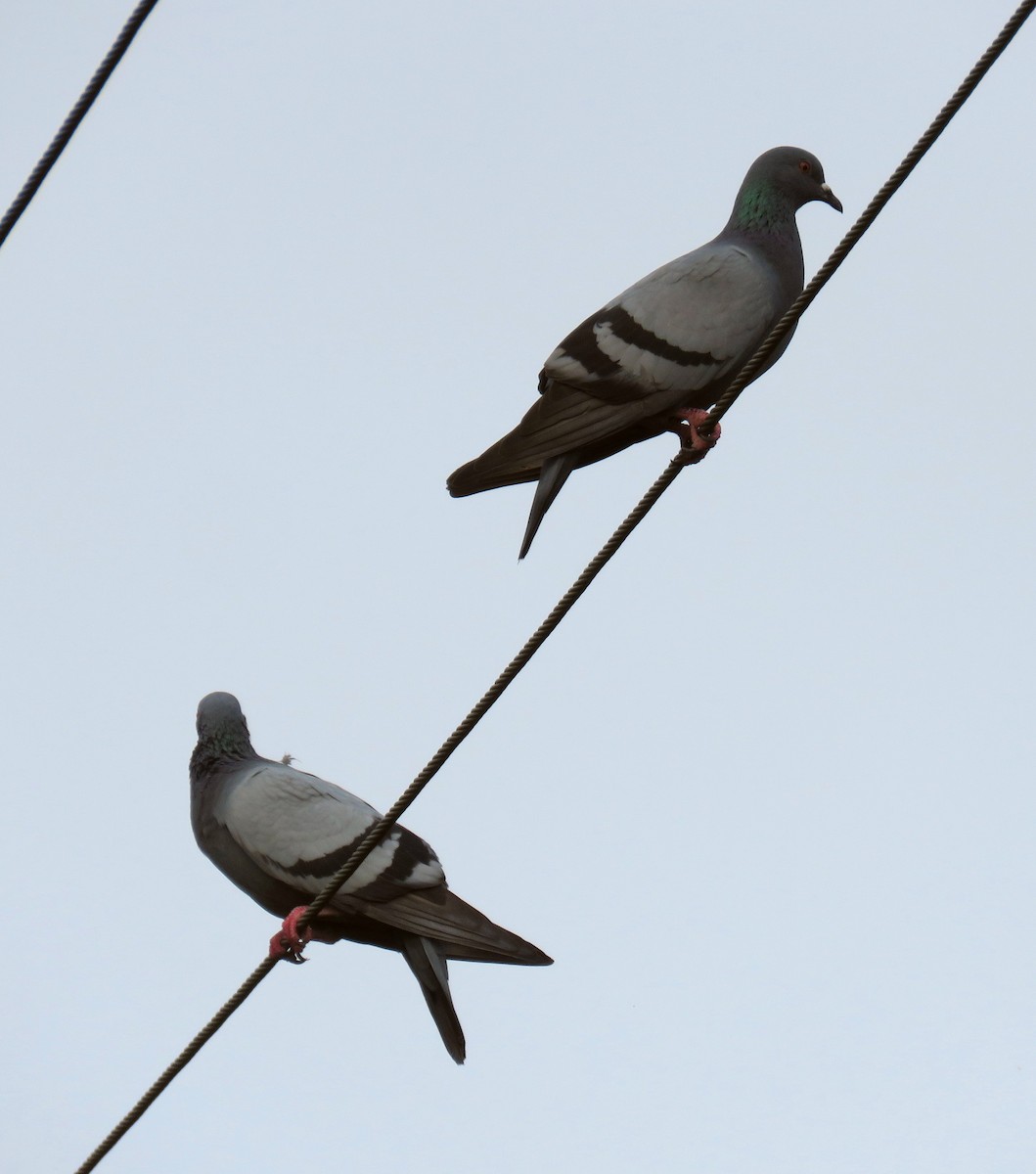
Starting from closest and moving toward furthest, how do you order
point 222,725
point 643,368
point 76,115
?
point 76,115
point 643,368
point 222,725

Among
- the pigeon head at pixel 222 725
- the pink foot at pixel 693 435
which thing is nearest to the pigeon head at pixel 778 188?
the pink foot at pixel 693 435

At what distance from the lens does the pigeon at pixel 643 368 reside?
689cm

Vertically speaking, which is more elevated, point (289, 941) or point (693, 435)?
point (693, 435)

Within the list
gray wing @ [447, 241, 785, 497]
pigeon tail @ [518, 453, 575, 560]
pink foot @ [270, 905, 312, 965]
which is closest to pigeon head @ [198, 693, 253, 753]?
pink foot @ [270, 905, 312, 965]

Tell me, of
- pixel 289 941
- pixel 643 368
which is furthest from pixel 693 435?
pixel 289 941

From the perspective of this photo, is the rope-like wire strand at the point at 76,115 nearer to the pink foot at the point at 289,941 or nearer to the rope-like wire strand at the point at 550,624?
the rope-like wire strand at the point at 550,624

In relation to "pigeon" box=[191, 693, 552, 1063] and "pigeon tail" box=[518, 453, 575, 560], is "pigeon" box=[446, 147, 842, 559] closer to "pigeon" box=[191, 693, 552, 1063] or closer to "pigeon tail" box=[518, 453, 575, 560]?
"pigeon tail" box=[518, 453, 575, 560]

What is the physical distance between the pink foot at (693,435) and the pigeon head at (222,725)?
8.26ft

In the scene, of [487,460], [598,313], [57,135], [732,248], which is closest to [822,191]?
[732,248]

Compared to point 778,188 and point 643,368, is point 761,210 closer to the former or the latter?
point 778,188

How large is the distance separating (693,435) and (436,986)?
241cm

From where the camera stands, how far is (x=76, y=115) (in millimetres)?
4152

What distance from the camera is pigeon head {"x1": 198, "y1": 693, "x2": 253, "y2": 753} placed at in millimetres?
8047

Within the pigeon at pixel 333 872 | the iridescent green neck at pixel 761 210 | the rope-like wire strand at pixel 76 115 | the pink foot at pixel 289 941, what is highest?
A: the iridescent green neck at pixel 761 210
